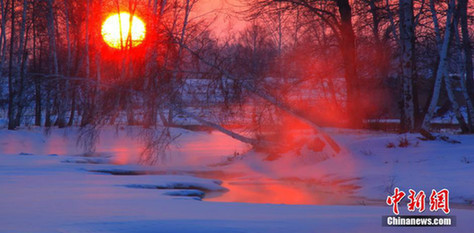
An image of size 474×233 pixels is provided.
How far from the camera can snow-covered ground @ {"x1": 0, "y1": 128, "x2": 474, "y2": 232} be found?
5340mm

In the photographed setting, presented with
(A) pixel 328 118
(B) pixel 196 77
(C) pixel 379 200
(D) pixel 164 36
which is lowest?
(C) pixel 379 200

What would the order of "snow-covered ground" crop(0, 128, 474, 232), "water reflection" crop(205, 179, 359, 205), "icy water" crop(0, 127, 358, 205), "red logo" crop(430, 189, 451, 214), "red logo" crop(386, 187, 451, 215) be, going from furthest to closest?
"icy water" crop(0, 127, 358, 205)
"water reflection" crop(205, 179, 359, 205)
"red logo" crop(430, 189, 451, 214)
"red logo" crop(386, 187, 451, 215)
"snow-covered ground" crop(0, 128, 474, 232)

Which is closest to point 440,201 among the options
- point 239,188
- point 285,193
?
point 285,193

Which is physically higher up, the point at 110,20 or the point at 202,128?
the point at 110,20

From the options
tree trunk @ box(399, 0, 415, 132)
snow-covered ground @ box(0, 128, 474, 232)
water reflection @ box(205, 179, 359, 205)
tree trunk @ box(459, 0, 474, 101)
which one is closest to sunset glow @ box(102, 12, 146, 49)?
snow-covered ground @ box(0, 128, 474, 232)

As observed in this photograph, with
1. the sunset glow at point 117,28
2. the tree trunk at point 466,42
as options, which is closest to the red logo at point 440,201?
the tree trunk at point 466,42

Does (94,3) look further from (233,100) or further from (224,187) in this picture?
(224,187)

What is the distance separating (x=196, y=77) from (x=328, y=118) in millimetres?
6664

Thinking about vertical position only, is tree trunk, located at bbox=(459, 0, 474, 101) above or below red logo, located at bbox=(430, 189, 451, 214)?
above

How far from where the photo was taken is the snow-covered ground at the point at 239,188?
5.34 metres

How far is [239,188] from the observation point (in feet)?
34.9

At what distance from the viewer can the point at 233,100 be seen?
12.7 meters

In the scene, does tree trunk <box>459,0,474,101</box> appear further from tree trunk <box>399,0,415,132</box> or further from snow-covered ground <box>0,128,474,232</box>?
snow-covered ground <box>0,128,474,232</box>

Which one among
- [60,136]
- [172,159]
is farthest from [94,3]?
[172,159]
